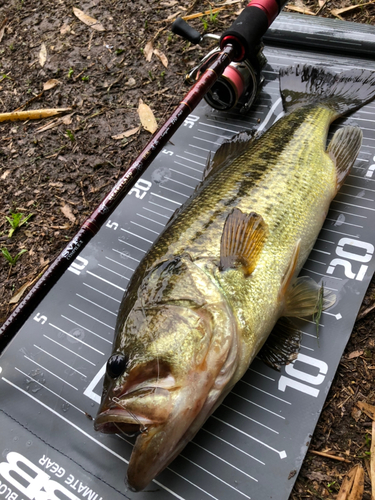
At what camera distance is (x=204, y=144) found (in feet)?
11.6

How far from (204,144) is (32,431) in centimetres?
256

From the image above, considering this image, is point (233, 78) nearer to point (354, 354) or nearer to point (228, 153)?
point (228, 153)

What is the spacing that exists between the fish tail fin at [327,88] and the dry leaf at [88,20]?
105 inches

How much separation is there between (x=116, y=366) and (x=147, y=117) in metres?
2.79

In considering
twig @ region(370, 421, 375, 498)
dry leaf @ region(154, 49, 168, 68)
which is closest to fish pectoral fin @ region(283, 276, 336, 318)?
twig @ region(370, 421, 375, 498)

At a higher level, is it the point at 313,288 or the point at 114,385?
the point at 313,288

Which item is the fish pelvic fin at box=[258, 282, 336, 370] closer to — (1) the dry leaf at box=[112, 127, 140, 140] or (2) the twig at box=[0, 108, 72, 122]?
(1) the dry leaf at box=[112, 127, 140, 140]

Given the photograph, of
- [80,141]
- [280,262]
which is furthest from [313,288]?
[80,141]

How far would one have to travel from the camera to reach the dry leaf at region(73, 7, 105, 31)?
4824 millimetres

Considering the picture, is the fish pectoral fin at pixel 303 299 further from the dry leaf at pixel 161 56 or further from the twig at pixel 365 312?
the dry leaf at pixel 161 56

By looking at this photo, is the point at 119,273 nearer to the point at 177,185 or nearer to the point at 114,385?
the point at 177,185

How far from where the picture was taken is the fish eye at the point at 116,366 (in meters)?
1.90

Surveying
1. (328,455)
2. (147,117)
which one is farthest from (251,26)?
(328,455)

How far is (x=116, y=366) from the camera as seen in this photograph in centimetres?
190
